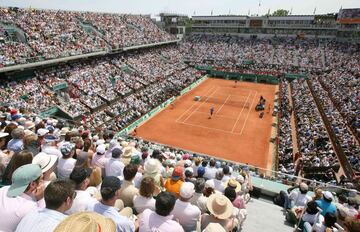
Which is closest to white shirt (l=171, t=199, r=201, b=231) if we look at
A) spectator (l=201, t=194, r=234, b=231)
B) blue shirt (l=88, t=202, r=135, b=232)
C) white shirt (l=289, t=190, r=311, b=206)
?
spectator (l=201, t=194, r=234, b=231)

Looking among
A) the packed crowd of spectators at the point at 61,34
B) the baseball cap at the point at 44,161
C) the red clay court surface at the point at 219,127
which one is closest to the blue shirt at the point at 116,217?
the baseball cap at the point at 44,161

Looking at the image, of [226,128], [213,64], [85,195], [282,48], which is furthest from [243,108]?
[85,195]

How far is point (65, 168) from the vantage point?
6.55 meters

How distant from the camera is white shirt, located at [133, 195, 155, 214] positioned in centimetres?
528

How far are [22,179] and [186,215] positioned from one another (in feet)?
10.0

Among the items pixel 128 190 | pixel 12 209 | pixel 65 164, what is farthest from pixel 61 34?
pixel 12 209

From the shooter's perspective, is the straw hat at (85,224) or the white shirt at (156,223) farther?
the white shirt at (156,223)

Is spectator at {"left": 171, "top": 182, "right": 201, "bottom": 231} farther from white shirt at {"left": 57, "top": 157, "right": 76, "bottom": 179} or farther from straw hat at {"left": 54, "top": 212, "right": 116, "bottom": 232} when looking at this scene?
white shirt at {"left": 57, "top": 157, "right": 76, "bottom": 179}

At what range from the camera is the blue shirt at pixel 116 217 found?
3966mm

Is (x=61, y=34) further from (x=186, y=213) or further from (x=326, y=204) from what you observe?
(x=326, y=204)

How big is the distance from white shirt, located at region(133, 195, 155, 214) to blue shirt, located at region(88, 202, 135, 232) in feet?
3.78

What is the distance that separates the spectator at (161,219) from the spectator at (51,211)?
152cm

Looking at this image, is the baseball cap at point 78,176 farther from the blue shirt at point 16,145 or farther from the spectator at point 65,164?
the blue shirt at point 16,145

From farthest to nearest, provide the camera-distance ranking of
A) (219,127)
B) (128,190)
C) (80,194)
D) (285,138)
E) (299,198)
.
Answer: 1. (219,127)
2. (285,138)
3. (299,198)
4. (128,190)
5. (80,194)
